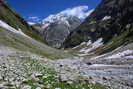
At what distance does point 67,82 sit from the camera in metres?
22.5

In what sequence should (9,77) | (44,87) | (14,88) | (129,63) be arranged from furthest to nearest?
(129,63) < (9,77) < (44,87) < (14,88)

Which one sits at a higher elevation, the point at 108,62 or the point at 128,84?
the point at 108,62

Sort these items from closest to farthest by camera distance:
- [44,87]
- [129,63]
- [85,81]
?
[44,87], [85,81], [129,63]

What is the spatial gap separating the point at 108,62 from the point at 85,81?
3294 centimetres

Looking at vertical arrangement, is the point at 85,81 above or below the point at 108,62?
below

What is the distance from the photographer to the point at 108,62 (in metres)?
57.1

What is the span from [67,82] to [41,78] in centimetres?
256

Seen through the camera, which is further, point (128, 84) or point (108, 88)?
Result: point (128, 84)

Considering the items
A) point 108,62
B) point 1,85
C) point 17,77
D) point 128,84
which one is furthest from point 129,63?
point 1,85

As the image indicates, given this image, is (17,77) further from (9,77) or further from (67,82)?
(67,82)

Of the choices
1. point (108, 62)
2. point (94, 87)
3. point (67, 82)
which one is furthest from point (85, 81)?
point (108, 62)

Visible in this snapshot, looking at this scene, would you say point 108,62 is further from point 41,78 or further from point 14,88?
point 14,88

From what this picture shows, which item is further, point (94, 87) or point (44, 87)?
point (94, 87)

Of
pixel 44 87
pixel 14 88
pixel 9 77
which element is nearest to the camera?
pixel 14 88
